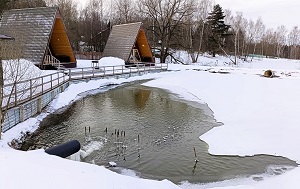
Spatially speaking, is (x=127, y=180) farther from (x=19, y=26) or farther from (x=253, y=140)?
(x=19, y=26)

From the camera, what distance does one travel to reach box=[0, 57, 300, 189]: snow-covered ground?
4598mm

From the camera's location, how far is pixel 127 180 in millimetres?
5129

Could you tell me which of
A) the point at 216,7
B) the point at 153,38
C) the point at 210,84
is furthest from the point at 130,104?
the point at 216,7

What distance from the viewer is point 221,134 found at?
10.8 meters

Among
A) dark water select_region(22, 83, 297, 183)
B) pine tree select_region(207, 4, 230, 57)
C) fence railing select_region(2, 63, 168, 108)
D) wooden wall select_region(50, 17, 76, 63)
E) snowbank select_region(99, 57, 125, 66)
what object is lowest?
dark water select_region(22, 83, 297, 183)

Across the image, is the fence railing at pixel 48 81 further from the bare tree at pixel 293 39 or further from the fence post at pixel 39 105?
the bare tree at pixel 293 39

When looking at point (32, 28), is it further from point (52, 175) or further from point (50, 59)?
point (52, 175)

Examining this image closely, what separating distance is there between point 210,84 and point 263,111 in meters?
9.84

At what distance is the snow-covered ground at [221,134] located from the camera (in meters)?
4.60

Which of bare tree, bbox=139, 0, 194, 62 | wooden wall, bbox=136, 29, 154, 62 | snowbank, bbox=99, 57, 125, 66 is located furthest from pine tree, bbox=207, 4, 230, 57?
snowbank, bbox=99, 57, 125, 66

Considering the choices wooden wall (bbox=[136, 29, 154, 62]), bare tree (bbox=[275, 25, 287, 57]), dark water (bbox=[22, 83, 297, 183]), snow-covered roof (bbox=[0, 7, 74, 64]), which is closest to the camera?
dark water (bbox=[22, 83, 297, 183])

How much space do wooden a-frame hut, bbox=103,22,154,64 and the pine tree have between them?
22.0 metres

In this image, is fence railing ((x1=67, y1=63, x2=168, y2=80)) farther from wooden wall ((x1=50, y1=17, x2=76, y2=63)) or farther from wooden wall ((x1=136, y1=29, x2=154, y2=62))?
wooden wall ((x1=50, y1=17, x2=76, y2=63))

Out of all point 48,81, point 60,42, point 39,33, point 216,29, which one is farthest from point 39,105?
point 216,29
